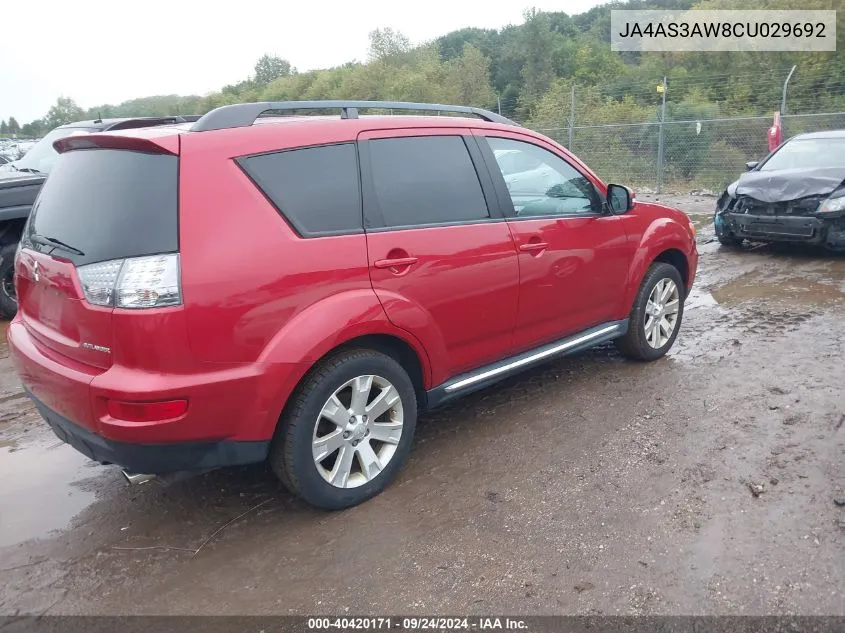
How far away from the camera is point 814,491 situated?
305 centimetres

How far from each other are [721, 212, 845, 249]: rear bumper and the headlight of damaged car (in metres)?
0.10

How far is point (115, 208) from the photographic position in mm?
2588

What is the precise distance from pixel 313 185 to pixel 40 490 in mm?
2154

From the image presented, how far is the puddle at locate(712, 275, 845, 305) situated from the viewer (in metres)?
6.25

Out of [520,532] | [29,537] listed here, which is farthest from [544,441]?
[29,537]

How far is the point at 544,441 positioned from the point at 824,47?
3489cm

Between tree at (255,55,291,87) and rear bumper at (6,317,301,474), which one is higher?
tree at (255,55,291,87)

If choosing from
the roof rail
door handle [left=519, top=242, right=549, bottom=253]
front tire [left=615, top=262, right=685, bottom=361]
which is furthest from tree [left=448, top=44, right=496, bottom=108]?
the roof rail

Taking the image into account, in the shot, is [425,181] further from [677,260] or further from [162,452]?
[677,260]

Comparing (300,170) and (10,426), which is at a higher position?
(300,170)

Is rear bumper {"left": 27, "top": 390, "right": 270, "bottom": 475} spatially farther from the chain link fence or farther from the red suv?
the chain link fence

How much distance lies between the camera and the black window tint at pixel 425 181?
3.16m

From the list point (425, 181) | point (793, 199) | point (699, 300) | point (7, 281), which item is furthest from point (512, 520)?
point (793, 199)

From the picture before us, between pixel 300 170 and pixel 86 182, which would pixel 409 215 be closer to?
pixel 300 170
